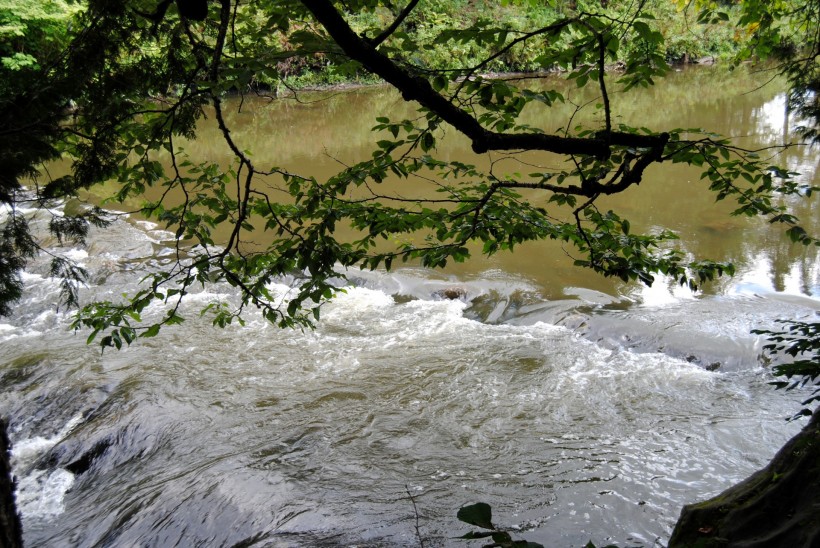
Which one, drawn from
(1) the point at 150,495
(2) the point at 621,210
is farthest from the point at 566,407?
(2) the point at 621,210

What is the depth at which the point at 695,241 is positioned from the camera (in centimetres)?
809

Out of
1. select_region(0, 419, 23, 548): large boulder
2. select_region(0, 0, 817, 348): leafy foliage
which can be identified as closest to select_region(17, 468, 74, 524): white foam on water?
select_region(0, 0, 817, 348): leafy foliage

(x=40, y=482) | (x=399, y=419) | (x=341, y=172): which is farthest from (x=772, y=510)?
(x=40, y=482)

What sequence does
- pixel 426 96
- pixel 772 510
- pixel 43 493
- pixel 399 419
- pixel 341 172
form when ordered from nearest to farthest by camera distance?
1. pixel 426 96
2. pixel 772 510
3. pixel 341 172
4. pixel 43 493
5. pixel 399 419

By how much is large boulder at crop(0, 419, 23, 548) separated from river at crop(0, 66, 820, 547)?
4.84 feet

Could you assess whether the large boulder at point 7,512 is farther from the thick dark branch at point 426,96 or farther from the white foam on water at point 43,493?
the white foam on water at point 43,493

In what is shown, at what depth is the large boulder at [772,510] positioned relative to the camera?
201 cm

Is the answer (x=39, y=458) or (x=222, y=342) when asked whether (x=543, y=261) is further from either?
(x=39, y=458)

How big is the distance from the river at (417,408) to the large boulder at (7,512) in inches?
58.1

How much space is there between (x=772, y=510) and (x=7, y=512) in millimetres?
2647

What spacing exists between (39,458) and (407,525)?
302 centimetres

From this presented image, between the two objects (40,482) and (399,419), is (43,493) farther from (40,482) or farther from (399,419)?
(399,419)

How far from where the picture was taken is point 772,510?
224cm

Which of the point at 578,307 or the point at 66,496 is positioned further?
the point at 578,307
